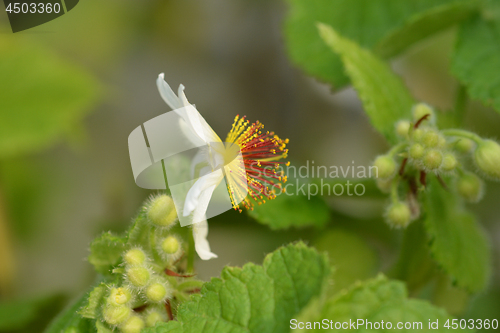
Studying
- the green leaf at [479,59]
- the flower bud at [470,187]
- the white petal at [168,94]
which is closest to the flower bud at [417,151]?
the flower bud at [470,187]

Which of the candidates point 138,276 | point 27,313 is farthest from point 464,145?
point 27,313

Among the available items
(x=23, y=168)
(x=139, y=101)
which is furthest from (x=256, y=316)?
(x=139, y=101)

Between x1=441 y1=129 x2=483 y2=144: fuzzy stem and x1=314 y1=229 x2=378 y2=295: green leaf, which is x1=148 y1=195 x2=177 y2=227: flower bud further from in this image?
x1=314 y1=229 x2=378 y2=295: green leaf

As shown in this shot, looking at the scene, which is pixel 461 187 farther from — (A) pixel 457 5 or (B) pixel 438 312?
(A) pixel 457 5

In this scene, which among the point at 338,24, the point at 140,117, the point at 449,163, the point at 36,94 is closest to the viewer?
the point at 449,163

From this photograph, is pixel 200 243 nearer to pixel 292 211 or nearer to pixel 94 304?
pixel 94 304

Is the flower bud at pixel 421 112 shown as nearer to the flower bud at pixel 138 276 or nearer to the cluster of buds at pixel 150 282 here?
the cluster of buds at pixel 150 282

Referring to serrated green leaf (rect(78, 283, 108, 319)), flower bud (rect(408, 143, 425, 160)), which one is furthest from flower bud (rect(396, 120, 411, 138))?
serrated green leaf (rect(78, 283, 108, 319))
